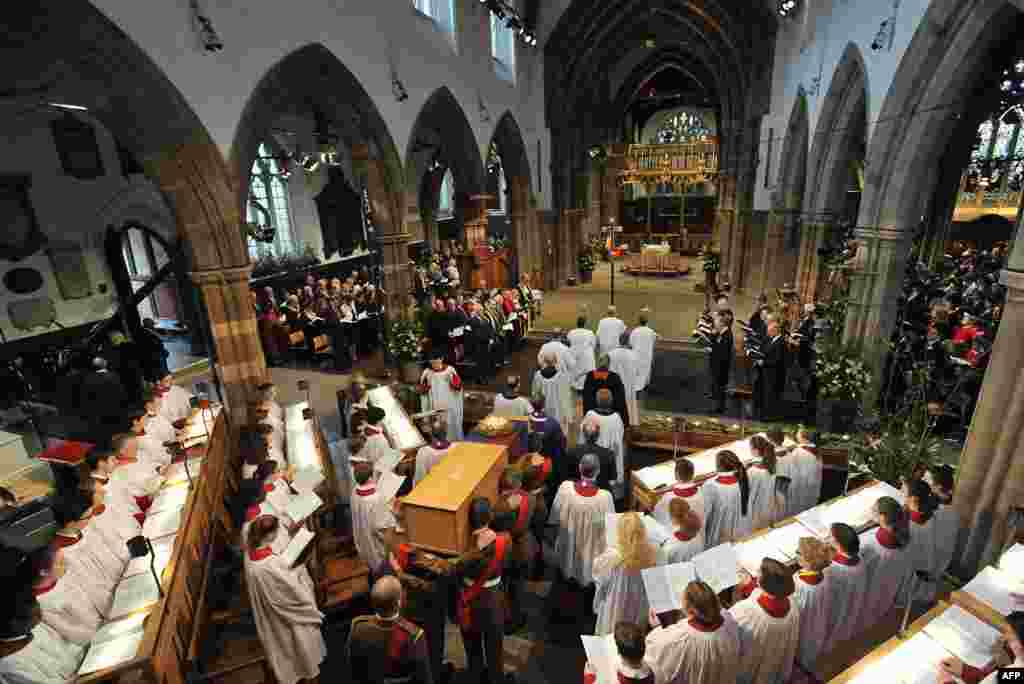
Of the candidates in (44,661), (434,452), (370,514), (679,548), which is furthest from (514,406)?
(44,661)

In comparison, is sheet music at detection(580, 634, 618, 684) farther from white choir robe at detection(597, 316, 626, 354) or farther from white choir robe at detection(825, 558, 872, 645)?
white choir robe at detection(597, 316, 626, 354)

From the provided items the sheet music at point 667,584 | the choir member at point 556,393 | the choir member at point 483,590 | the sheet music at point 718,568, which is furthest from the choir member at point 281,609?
the choir member at point 556,393

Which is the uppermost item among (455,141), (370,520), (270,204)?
(455,141)

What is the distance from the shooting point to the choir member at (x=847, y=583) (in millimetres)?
3604

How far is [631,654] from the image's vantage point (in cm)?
272

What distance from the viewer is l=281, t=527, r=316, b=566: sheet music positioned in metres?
3.91

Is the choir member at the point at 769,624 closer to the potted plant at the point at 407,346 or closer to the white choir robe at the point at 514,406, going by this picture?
the white choir robe at the point at 514,406

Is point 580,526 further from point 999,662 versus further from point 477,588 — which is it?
point 999,662

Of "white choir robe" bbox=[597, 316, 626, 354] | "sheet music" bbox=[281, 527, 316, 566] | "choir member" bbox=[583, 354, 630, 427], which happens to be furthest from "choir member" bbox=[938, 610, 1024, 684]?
"white choir robe" bbox=[597, 316, 626, 354]

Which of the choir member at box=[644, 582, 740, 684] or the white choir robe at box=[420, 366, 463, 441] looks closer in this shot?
the choir member at box=[644, 582, 740, 684]

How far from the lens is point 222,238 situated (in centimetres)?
757

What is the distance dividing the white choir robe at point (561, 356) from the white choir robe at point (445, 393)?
1.41 metres

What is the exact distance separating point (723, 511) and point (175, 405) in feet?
25.3

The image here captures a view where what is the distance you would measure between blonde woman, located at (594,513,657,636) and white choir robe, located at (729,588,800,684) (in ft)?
2.29
